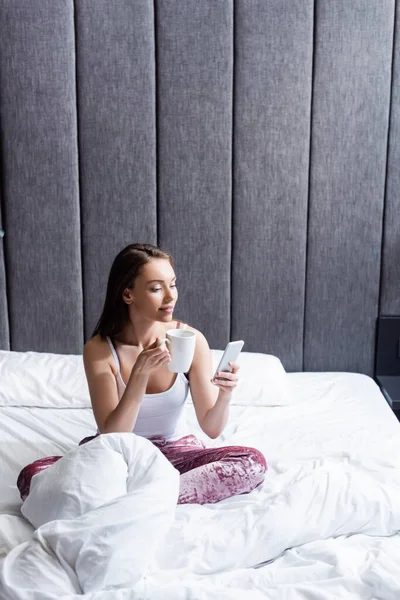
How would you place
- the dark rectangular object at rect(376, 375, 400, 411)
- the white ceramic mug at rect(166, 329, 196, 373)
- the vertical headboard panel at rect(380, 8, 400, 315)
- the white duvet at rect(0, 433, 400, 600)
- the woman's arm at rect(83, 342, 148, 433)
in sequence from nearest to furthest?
1. the white duvet at rect(0, 433, 400, 600)
2. the white ceramic mug at rect(166, 329, 196, 373)
3. the woman's arm at rect(83, 342, 148, 433)
4. the dark rectangular object at rect(376, 375, 400, 411)
5. the vertical headboard panel at rect(380, 8, 400, 315)

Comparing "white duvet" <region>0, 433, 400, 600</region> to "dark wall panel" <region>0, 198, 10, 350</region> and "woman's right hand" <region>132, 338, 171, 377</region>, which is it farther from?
"dark wall panel" <region>0, 198, 10, 350</region>

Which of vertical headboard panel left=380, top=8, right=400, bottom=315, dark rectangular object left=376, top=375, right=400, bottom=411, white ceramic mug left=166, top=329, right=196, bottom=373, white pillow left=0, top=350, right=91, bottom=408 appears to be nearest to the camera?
white ceramic mug left=166, top=329, right=196, bottom=373

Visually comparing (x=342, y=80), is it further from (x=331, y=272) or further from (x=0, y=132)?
(x=0, y=132)

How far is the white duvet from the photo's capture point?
1.10 m

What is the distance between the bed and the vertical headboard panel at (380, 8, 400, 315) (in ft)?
1.78

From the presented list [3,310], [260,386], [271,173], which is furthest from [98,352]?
[271,173]

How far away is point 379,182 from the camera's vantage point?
2443 mm

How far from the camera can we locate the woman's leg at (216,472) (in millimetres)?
1506

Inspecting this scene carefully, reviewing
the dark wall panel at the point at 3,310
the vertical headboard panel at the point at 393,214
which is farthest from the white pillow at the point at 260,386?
the dark wall panel at the point at 3,310

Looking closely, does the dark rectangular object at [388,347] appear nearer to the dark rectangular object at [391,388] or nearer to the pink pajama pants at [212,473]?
the dark rectangular object at [391,388]

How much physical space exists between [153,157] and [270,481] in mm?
1281

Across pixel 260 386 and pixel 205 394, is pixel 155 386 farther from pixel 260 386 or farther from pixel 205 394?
pixel 260 386

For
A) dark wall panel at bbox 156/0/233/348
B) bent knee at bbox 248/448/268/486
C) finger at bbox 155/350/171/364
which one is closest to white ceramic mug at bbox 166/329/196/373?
finger at bbox 155/350/171/364

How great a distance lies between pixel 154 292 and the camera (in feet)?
5.26
